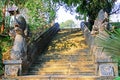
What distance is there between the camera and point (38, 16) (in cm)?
1429

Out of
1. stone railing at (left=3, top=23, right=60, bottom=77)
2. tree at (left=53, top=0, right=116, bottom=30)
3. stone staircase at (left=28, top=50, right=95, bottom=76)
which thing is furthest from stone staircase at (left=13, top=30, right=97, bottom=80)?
tree at (left=53, top=0, right=116, bottom=30)

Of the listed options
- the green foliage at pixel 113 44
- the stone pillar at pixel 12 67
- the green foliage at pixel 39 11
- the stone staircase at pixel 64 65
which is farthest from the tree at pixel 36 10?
the green foliage at pixel 113 44

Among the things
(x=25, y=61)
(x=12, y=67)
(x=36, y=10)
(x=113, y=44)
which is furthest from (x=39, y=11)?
(x=113, y=44)

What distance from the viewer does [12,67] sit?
9.52 metres

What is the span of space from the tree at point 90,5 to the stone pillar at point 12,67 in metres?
8.06

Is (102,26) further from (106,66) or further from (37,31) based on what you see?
(37,31)

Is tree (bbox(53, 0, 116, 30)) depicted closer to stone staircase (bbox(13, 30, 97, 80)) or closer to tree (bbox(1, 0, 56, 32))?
tree (bbox(1, 0, 56, 32))

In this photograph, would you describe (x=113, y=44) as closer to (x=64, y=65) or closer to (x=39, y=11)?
(x=64, y=65)

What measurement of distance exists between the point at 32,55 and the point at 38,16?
356 centimetres

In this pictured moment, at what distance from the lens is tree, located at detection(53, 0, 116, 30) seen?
1767 centimetres

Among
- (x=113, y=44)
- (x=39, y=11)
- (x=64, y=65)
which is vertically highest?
(x=39, y=11)

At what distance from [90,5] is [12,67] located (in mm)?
9993

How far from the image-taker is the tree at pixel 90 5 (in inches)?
696

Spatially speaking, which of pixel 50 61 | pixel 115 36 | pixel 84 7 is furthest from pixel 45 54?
pixel 115 36
